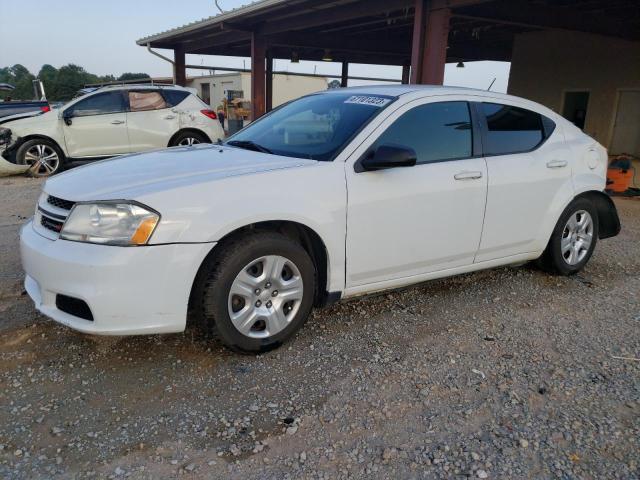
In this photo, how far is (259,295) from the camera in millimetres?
3148

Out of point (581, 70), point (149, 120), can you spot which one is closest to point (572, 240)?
point (149, 120)

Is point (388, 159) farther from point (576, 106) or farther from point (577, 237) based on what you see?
point (576, 106)

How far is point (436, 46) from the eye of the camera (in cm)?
924

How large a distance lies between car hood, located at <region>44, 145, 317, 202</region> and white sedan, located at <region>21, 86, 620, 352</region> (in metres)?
0.02

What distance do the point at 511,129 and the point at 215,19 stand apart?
1226 centimetres

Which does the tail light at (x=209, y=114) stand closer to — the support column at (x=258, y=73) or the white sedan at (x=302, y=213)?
the support column at (x=258, y=73)

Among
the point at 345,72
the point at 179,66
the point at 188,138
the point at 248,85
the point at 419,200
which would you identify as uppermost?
the point at 345,72

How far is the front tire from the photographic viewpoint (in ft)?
9.78

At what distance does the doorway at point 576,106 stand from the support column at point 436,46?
867cm

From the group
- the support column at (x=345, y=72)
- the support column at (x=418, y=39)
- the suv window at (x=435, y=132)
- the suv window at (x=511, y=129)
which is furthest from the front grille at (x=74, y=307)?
the support column at (x=345, y=72)

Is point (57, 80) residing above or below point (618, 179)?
→ above

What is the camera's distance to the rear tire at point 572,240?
15.1 feet

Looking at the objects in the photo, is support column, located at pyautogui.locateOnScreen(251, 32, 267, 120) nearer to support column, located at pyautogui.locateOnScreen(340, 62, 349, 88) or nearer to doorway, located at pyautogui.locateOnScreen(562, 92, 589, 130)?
support column, located at pyautogui.locateOnScreen(340, 62, 349, 88)

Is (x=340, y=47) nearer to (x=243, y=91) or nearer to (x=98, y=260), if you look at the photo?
(x=98, y=260)
